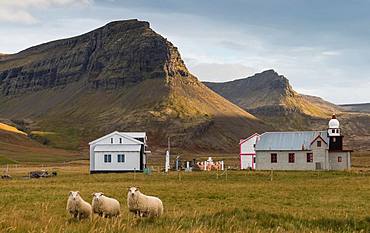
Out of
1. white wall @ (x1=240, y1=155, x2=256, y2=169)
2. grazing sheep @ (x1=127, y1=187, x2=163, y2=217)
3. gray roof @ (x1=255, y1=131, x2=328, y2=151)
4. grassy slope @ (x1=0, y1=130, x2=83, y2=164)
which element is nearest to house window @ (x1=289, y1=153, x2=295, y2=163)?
gray roof @ (x1=255, y1=131, x2=328, y2=151)

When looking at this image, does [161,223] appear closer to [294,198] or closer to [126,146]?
[294,198]

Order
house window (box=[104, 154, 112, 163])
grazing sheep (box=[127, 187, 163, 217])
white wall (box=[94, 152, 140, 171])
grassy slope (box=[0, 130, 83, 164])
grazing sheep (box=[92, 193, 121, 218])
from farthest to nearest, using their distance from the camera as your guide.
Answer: grassy slope (box=[0, 130, 83, 164]) → house window (box=[104, 154, 112, 163]) → white wall (box=[94, 152, 140, 171]) → grazing sheep (box=[92, 193, 121, 218]) → grazing sheep (box=[127, 187, 163, 217])

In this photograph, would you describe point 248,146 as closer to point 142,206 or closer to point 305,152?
point 305,152

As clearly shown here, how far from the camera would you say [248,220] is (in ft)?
48.7

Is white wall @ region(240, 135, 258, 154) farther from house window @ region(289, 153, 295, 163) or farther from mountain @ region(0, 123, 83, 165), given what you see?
mountain @ region(0, 123, 83, 165)

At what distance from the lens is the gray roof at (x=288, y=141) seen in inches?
2867

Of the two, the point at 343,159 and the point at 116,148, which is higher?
the point at 116,148

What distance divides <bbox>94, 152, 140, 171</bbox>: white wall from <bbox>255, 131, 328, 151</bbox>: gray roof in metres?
17.5

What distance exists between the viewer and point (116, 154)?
7481cm

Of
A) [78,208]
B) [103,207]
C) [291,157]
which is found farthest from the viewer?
[291,157]

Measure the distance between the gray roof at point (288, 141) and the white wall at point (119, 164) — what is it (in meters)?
17.5

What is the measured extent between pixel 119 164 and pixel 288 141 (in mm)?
24658

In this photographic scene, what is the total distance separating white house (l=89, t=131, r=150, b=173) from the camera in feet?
243

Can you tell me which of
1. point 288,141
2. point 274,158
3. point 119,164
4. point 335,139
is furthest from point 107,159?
point 335,139
